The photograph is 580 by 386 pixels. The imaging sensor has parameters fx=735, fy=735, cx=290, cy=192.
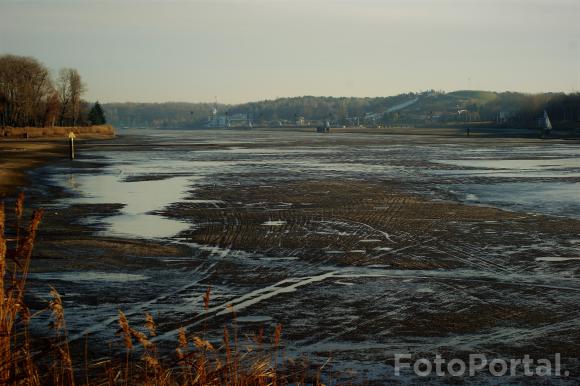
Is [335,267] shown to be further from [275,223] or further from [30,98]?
[30,98]

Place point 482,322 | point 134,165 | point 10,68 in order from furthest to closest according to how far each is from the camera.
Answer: point 10,68, point 134,165, point 482,322

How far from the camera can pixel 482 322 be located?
35.1 ft

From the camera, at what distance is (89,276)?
14.1 m

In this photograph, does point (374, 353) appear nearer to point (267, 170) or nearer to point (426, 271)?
point (426, 271)

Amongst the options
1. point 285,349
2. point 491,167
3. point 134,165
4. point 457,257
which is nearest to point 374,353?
point 285,349

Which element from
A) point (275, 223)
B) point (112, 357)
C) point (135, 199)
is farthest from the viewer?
point (135, 199)

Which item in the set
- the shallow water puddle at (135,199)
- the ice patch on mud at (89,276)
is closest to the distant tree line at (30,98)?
the shallow water puddle at (135,199)

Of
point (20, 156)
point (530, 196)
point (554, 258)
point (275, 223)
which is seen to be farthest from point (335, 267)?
point (20, 156)

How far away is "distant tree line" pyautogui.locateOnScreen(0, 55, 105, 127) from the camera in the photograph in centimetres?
12038

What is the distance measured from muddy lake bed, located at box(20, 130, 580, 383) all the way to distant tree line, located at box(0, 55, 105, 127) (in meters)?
95.4

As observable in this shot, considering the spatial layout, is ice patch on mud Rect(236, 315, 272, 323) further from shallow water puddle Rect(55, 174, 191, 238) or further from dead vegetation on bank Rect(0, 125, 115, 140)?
dead vegetation on bank Rect(0, 125, 115, 140)

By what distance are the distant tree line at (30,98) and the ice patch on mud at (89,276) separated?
11307 cm

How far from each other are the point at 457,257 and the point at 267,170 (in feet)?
94.6

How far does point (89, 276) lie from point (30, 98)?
116 meters
